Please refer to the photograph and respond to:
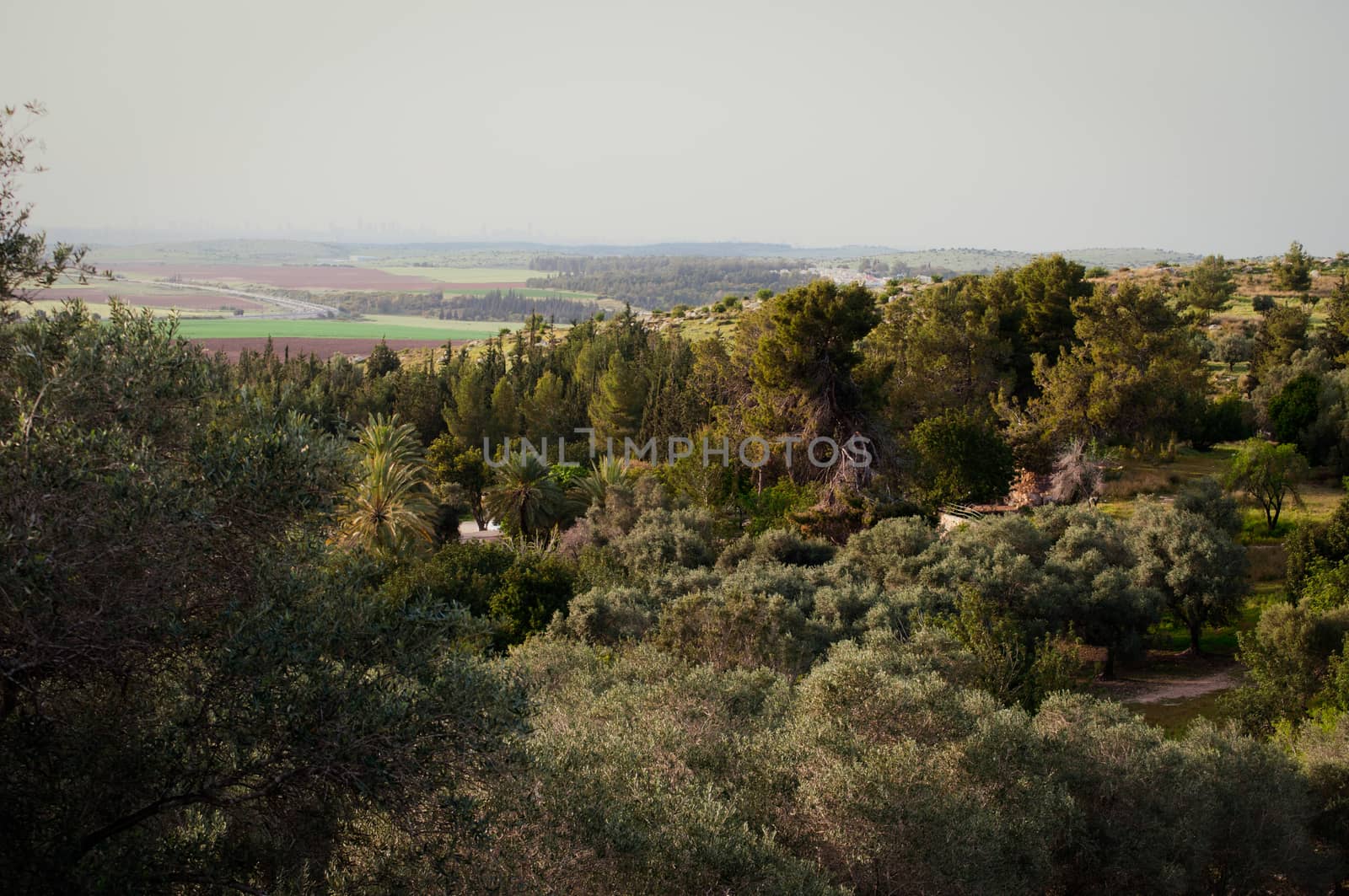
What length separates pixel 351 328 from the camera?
141875 millimetres

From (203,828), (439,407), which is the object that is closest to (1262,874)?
(203,828)

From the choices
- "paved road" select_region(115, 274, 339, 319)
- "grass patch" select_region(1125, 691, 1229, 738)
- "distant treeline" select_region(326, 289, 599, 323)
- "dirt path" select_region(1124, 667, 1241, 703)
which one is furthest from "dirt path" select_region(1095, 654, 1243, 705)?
"distant treeline" select_region(326, 289, 599, 323)

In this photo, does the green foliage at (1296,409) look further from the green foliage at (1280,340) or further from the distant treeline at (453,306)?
the distant treeline at (453,306)

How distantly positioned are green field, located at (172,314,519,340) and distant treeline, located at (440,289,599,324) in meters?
5.67

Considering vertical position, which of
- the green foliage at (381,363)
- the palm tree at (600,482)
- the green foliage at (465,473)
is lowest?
the green foliage at (465,473)

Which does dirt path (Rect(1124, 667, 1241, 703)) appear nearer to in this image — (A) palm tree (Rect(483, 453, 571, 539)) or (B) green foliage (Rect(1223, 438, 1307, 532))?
(B) green foliage (Rect(1223, 438, 1307, 532))

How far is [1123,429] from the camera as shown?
3422 cm

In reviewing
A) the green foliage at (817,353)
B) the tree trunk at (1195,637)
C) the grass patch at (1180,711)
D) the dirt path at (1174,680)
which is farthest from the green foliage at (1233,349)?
the grass patch at (1180,711)

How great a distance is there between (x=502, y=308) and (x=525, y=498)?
166 m

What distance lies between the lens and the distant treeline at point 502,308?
180 metres

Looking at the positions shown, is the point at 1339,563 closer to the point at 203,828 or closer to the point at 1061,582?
the point at 1061,582

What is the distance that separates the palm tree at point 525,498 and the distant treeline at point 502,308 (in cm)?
13941

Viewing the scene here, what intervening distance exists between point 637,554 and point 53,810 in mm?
18902

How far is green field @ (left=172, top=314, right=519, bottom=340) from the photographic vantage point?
370ft
